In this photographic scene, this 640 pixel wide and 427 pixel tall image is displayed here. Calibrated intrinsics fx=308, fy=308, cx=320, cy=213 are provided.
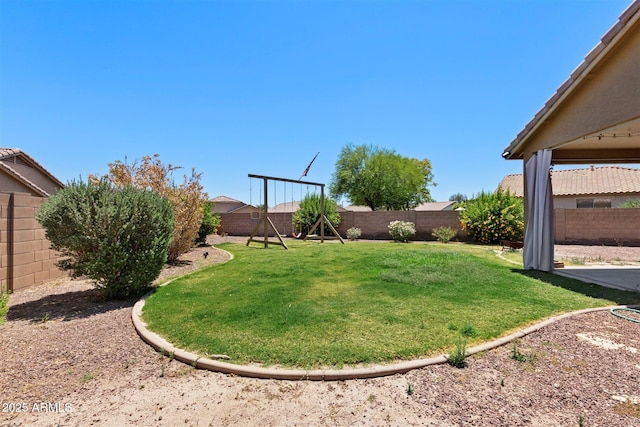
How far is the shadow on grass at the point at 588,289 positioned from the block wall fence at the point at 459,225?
9100 mm

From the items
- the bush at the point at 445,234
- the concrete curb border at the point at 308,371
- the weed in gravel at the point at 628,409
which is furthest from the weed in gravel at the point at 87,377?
the bush at the point at 445,234

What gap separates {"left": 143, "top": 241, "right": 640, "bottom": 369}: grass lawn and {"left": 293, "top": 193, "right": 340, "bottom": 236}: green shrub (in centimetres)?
983

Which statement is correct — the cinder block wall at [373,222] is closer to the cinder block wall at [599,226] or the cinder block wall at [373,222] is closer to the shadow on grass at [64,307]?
the cinder block wall at [599,226]

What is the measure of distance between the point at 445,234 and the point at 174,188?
12075 millimetres

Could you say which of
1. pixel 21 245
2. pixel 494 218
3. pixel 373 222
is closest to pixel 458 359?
pixel 21 245

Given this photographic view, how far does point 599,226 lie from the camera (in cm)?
1362

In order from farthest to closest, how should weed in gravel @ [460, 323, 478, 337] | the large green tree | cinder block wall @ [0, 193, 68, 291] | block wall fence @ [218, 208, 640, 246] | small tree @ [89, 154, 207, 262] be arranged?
the large green tree < block wall fence @ [218, 208, 640, 246] < small tree @ [89, 154, 207, 262] < cinder block wall @ [0, 193, 68, 291] < weed in gravel @ [460, 323, 478, 337]

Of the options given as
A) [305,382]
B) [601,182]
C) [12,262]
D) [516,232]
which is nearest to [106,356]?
[305,382]

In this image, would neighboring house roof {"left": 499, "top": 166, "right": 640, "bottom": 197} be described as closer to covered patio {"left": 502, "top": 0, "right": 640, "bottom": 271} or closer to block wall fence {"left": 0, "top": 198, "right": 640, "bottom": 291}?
block wall fence {"left": 0, "top": 198, "right": 640, "bottom": 291}

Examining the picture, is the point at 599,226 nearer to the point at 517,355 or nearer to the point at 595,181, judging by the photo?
the point at 595,181

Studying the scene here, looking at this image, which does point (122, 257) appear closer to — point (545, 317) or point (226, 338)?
point (226, 338)

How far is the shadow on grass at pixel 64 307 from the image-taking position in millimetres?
4557

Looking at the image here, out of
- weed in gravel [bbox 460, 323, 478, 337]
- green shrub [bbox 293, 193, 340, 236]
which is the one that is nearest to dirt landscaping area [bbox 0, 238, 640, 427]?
weed in gravel [bbox 460, 323, 478, 337]

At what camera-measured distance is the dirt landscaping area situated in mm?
2168
